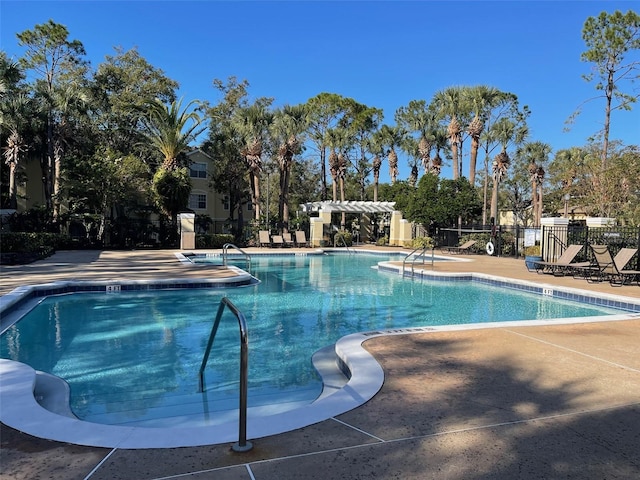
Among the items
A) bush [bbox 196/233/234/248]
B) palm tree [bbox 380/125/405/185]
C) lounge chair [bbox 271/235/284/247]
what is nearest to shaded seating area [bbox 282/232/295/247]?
lounge chair [bbox 271/235/284/247]

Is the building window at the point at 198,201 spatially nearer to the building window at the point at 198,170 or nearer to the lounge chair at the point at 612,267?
the building window at the point at 198,170

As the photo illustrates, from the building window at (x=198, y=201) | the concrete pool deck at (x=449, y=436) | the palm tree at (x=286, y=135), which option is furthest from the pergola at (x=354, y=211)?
the concrete pool deck at (x=449, y=436)

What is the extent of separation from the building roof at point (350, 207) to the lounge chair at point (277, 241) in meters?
3.62

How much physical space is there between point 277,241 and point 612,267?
16439mm

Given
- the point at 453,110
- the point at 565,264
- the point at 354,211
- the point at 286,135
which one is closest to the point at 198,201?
the point at 286,135

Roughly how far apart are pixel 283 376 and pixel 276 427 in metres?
2.21

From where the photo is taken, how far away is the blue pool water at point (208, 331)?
4562mm

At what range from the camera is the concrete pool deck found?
2.56 m

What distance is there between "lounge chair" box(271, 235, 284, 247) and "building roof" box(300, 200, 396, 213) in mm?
3618

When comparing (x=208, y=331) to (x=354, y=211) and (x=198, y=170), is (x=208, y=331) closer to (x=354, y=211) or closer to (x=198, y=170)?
(x=354, y=211)

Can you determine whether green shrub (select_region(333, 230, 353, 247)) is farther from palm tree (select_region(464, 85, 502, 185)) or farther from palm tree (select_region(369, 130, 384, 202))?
palm tree (select_region(369, 130, 384, 202))

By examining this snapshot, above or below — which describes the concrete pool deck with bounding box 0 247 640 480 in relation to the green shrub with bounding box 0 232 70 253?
below

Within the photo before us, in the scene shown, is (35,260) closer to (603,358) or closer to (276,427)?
(276,427)

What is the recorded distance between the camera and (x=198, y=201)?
35.9 m
